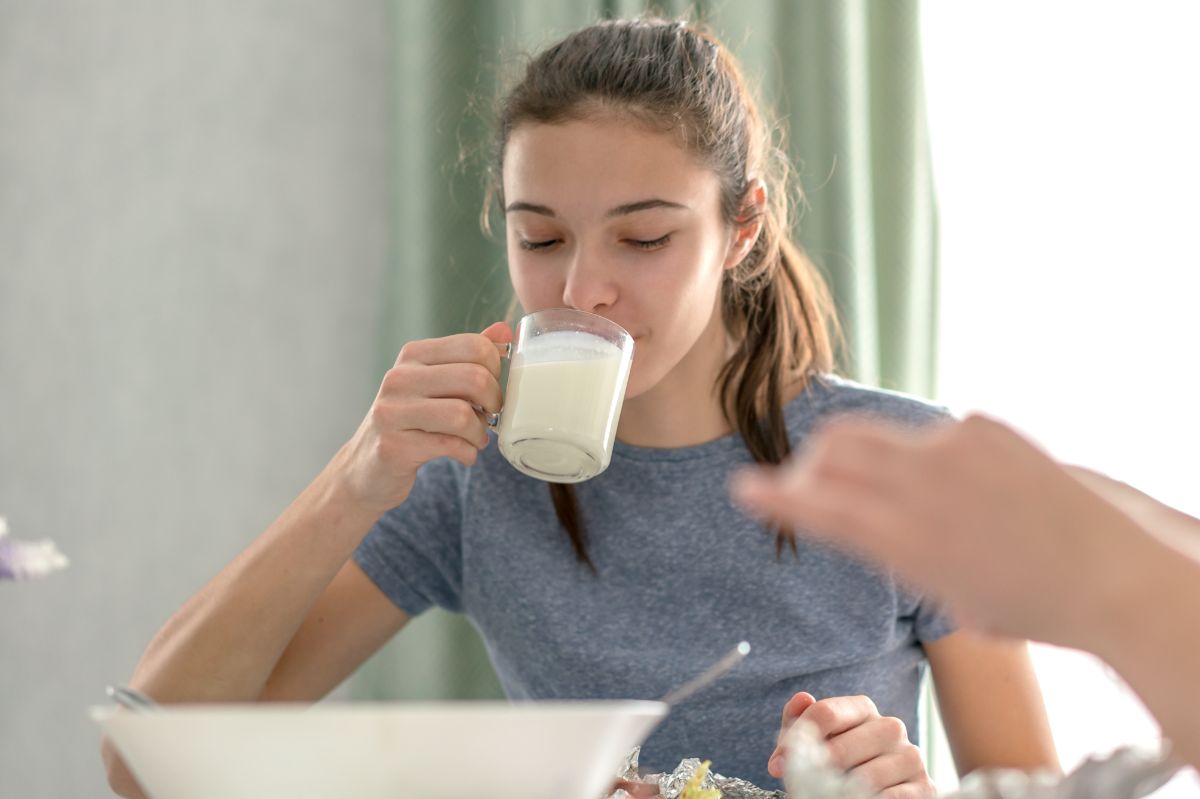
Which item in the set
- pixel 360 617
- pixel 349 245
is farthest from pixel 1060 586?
pixel 349 245

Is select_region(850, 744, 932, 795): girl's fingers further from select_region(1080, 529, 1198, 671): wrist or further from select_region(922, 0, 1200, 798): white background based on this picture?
select_region(922, 0, 1200, 798): white background

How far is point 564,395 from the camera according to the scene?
104 centimetres

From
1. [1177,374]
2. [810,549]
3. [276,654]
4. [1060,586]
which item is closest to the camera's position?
[1060,586]

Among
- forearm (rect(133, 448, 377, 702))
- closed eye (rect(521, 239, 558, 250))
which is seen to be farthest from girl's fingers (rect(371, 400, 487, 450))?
closed eye (rect(521, 239, 558, 250))

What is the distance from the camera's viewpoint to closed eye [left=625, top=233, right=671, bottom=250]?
121 cm

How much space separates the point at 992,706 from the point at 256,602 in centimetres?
73

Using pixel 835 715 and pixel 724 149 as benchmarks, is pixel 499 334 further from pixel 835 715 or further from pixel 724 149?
pixel 835 715

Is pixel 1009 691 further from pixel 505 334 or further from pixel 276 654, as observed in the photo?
pixel 276 654

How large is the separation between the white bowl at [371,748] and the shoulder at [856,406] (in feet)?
2.99

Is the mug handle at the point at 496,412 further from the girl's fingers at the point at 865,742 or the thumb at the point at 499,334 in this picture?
the girl's fingers at the point at 865,742

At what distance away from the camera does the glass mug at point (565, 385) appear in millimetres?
1040

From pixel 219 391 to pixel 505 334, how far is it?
108cm

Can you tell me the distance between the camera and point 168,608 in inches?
79.0

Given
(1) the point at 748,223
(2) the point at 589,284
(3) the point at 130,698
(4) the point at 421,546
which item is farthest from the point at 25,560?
(1) the point at 748,223
